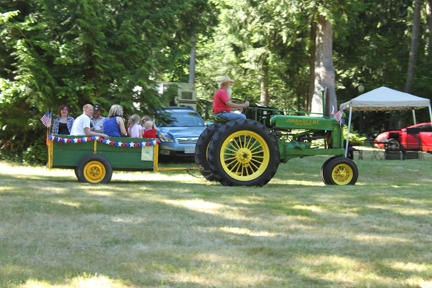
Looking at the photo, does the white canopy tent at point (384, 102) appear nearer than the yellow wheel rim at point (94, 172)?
No

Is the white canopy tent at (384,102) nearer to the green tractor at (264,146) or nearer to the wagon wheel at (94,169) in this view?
the green tractor at (264,146)

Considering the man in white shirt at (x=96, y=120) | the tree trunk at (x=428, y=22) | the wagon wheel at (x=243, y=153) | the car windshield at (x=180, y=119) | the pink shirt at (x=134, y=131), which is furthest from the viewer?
the tree trunk at (x=428, y=22)

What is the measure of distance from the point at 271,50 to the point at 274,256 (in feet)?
94.9

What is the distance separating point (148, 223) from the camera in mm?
8109

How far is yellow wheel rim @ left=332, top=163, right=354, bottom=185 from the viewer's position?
43.5 ft

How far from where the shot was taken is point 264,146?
12.4 metres

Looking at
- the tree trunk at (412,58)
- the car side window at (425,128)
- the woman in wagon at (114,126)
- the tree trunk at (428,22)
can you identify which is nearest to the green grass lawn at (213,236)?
the woman in wagon at (114,126)

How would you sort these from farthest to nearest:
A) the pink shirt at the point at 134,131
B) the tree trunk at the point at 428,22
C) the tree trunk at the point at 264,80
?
the tree trunk at the point at 264,80
the tree trunk at the point at 428,22
the pink shirt at the point at 134,131

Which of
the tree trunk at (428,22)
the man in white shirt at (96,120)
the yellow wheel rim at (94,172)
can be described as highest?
the tree trunk at (428,22)

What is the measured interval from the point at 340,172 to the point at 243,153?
204 centimetres

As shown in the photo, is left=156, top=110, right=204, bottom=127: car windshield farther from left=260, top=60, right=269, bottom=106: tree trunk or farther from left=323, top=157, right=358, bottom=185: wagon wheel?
left=260, top=60, right=269, bottom=106: tree trunk

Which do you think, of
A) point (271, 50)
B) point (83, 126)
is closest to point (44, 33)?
point (83, 126)

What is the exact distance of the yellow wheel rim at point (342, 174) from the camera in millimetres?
13258

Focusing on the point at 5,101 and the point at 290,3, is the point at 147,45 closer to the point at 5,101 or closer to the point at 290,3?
the point at 5,101
